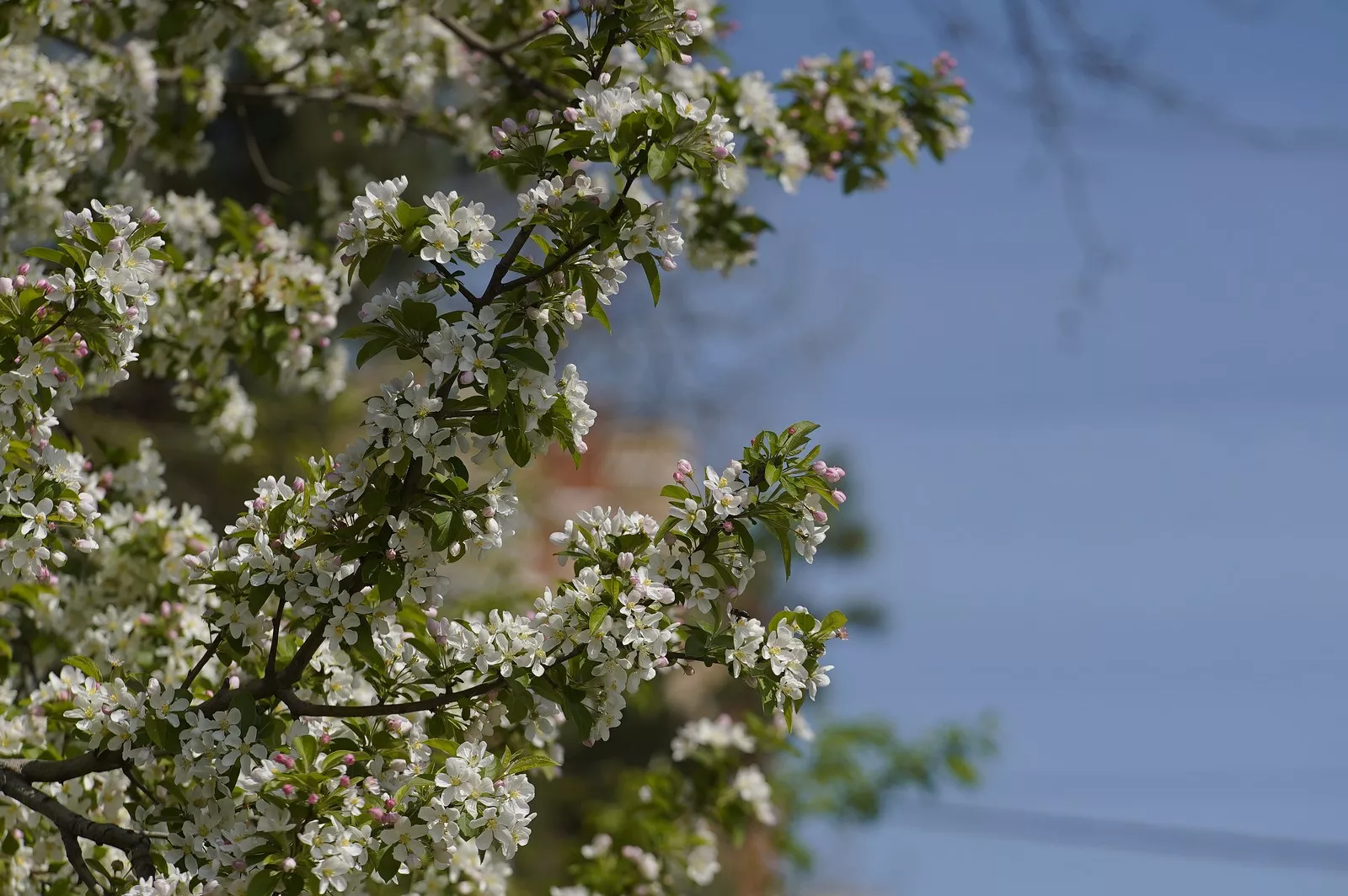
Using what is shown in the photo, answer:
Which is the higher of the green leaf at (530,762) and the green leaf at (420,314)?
the green leaf at (420,314)

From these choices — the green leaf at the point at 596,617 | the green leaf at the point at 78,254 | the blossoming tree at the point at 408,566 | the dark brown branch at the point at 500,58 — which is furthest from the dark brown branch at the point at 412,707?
the dark brown branch at the point at 500,58

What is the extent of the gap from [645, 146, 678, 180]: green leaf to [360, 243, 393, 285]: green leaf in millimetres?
402

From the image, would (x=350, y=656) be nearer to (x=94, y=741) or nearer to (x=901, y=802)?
A: (x=94, y=741)

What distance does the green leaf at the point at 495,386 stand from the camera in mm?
1873

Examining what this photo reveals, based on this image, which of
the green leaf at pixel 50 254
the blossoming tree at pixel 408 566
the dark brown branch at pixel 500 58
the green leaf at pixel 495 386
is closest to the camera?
the green leaf at pixel 495 386

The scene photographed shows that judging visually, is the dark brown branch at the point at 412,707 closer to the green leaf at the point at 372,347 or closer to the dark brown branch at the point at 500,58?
the green leaf at the point at 372,347

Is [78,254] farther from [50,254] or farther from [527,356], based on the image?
[527,356]

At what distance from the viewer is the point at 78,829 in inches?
87.4

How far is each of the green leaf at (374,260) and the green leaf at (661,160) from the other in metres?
0.40

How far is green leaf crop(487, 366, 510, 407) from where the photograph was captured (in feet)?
6.15

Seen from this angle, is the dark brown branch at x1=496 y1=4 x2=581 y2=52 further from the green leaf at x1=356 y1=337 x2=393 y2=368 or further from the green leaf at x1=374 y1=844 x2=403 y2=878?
the green leaf at x1=374 y1=844 x2=403 y2=878

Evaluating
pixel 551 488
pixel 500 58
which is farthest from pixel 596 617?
pixel 551 488

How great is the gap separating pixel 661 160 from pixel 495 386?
16.4 inches

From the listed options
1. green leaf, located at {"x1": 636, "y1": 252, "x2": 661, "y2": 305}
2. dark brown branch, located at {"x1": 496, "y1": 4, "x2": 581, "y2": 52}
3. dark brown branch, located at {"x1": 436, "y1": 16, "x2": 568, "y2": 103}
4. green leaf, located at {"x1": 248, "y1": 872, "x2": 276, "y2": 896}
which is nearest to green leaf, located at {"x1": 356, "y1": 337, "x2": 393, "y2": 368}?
green leaf, located at {"x1": 636, "y1": 252, "x2": 661, "y2": 305}
